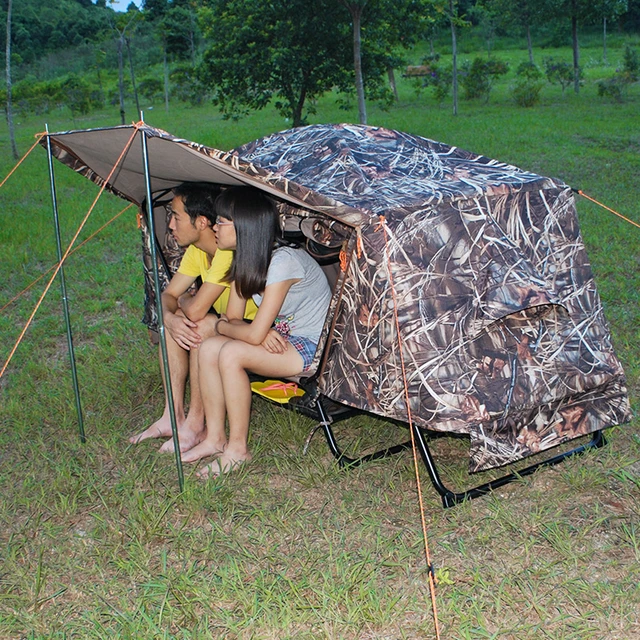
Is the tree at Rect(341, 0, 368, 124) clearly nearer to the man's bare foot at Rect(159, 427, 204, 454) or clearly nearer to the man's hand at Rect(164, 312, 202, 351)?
the man's hand at Rect(164, 312, 202, 351)

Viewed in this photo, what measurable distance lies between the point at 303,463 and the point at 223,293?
930 millimetres

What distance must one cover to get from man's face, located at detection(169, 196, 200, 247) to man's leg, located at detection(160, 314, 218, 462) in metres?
0.37

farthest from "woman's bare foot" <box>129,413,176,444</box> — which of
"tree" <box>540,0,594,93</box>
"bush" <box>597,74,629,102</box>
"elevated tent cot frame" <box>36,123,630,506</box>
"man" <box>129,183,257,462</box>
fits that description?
"tree" <box>540,0,594,93</box>

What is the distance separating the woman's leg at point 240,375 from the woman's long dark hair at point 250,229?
0.29 m

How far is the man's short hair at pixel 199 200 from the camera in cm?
343

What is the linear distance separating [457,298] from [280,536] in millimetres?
1106

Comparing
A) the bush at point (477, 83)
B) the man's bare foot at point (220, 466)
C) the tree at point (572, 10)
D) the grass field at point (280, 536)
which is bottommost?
the grass field at point (280, 536)

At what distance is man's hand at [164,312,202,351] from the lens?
351 centimetres

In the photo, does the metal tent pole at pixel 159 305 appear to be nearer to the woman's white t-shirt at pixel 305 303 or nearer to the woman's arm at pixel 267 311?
the woman's arm at pixel 267 311

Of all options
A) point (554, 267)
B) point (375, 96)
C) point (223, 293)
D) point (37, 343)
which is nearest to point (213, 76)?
point (375, 96)

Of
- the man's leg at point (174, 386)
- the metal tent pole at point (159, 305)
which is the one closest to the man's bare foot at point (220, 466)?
the metal tent pole at point (159, 305)

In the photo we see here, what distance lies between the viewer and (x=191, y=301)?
359 cm

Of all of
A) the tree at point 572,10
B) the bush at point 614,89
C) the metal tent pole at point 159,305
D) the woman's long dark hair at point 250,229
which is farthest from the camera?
the tree at point 572,10

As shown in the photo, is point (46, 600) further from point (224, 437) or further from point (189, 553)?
point (224, 437)
